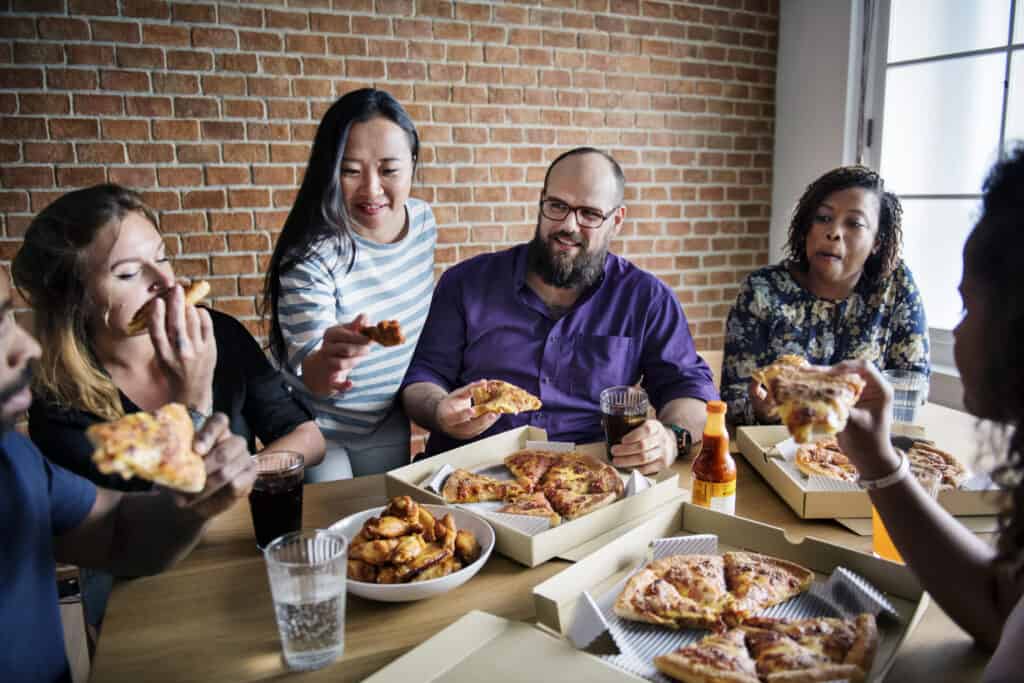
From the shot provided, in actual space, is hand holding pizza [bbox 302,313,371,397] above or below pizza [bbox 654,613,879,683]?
above

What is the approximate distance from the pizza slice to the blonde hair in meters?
0.70

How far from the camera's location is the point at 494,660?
965mm

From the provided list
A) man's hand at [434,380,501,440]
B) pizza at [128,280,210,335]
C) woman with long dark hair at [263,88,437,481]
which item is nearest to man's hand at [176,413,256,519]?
pizza at [128,280,210,335]

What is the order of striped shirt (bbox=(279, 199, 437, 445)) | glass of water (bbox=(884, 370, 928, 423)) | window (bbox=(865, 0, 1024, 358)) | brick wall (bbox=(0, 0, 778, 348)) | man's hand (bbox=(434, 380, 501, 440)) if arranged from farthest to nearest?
1. window (bbox=(865, 0, 1024, 358))
2. brick wall (bbox=(0, 0, 778, 348))
3. striped shirt (bbox=(279, 199, 437, 445))
4. glass of water (bbox=(884, 370, 928, 423))
5. man's hand (bbox=(434, 380, 501, 440))

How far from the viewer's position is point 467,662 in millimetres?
961

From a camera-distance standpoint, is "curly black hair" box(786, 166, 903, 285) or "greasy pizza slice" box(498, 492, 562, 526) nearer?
"greasy pizza slice" box(498, 492, 562, 526)

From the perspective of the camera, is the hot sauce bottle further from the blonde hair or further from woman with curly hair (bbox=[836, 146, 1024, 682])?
the blonde hair

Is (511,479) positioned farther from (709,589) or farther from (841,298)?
(841,298)

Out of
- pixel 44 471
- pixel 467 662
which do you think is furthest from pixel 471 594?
pixel 44 471

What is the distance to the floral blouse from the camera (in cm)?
238

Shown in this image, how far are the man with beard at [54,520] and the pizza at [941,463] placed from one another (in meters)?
1.29

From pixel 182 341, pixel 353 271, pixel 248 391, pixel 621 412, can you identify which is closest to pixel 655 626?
pixel 621 412

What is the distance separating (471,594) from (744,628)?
42 cm

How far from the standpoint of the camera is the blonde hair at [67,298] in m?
1.44
